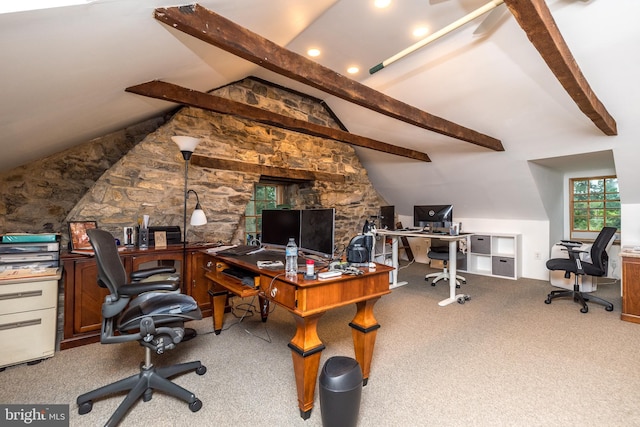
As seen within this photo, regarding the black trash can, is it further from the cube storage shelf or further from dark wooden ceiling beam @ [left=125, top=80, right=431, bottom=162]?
the cube storage shelf

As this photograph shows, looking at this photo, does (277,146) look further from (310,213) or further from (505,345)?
(505,345)

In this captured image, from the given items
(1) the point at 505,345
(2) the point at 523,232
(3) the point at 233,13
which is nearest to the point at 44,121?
(3) the point at 233,13

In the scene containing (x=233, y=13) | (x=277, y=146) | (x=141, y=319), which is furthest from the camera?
(x=277, y=146)

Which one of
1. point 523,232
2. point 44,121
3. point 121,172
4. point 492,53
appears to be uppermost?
point 492,53

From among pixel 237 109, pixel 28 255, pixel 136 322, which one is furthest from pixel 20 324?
pixel 237 109

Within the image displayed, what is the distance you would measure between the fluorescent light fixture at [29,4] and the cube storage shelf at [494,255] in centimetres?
578

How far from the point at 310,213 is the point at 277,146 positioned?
89.9 inches

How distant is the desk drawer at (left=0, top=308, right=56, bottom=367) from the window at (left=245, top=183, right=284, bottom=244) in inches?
92.5

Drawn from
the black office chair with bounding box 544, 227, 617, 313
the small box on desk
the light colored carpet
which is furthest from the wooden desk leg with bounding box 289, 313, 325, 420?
the black office chair with bounding box 544, 227, 617, 313

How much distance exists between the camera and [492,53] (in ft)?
9.37

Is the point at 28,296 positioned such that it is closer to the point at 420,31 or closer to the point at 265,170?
the point at 265,170

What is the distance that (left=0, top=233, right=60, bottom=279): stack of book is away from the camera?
2297 millimetres

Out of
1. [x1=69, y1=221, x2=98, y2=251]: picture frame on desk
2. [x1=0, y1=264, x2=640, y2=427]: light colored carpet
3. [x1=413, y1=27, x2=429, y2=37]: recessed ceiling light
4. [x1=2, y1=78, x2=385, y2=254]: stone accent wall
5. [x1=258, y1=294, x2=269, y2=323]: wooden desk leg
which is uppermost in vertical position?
[x1=413, y1=27, x2=429, y2=37]: recessed ceiling light

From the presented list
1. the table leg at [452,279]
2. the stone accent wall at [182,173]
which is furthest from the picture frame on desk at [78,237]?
→ the table leg at [452,279]
